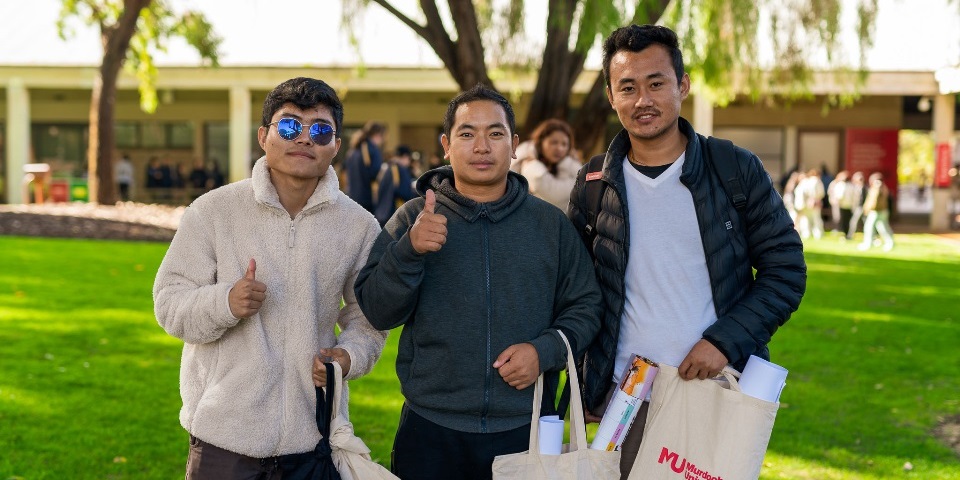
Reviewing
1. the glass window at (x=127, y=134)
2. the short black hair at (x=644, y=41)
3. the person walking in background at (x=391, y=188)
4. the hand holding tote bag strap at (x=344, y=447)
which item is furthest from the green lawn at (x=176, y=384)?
the glass window at (x=127, y=134)

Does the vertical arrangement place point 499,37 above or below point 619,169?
above

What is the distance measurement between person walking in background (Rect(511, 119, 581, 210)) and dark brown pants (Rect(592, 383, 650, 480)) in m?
3.86

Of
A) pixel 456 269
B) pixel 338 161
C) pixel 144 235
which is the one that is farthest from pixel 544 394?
pixel 338 161

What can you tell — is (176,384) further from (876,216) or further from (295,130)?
(876,216)

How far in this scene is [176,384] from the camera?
23.4ft

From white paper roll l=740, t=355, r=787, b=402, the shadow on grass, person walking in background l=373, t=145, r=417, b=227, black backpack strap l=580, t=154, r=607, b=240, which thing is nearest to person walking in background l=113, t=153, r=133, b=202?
person walking in background l=373, t=145, r=417, b=227

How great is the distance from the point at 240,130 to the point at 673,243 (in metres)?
28.6

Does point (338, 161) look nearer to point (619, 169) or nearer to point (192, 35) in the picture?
point (192, 35)

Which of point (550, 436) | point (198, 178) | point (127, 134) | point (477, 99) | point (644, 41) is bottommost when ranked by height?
point (550, 436)

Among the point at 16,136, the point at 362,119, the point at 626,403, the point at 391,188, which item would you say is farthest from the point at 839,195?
the point at 16,136

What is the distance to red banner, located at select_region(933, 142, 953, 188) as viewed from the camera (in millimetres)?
28906

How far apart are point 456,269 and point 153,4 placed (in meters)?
23.3

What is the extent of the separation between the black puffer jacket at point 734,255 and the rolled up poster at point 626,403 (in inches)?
5.9

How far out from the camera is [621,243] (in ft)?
9.95
